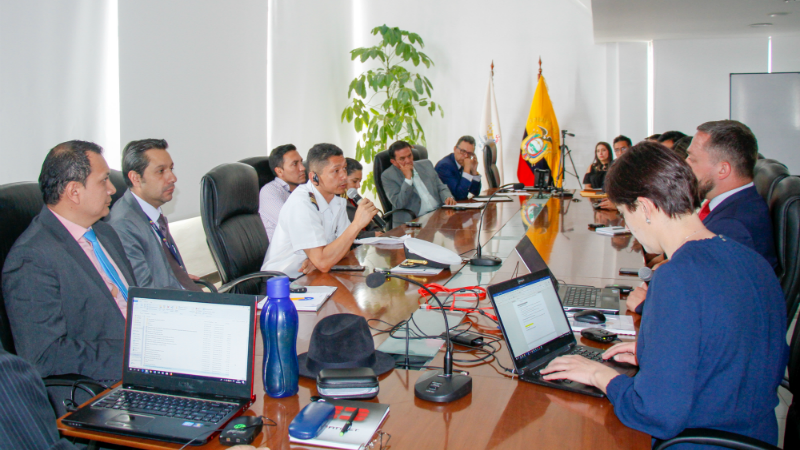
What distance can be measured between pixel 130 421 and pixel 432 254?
1507 millimetres

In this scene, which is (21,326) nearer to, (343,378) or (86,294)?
(86,294)

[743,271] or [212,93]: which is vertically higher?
[212,93]

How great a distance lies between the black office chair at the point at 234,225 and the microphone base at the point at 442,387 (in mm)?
1169

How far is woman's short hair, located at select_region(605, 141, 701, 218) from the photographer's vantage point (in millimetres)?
1213

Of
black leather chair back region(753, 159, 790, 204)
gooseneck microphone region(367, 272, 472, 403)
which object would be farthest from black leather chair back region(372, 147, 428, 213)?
gooseneck microphone region(367, 272, 472, 403)

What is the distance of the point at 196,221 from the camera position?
15.1 feet

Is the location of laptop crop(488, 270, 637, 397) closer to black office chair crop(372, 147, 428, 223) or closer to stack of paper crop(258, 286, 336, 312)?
stack of paper crop(258, 286, 336, 312)

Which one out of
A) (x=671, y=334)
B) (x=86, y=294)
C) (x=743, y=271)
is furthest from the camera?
(x=86, y=294)

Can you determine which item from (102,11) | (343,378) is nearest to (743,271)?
(343,378)

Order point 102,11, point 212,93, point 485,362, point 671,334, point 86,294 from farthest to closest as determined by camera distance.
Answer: point 212,93 < point 102,11 < point 86,294 < point 485,362 < point 671,334

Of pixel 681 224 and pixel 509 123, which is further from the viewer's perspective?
pixel 509 123

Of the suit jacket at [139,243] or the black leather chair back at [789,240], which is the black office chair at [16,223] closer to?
the suit jacket at [139,243]

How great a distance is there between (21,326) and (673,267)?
162 centimetres

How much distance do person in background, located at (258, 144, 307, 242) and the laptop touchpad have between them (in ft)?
7.60
